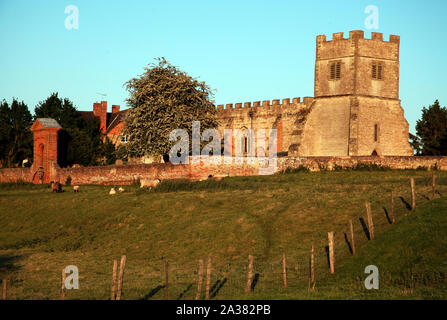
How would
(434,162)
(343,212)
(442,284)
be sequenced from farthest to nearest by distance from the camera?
(434,162), (343,212), (442,284)

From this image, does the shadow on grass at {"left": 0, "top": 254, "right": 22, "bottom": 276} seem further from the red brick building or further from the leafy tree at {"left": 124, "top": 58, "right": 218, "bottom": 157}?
the red brick building

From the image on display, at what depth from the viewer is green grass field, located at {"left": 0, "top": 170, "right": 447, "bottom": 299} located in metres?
21.7

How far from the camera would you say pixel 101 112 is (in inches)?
3588

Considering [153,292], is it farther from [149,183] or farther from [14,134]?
[14,134]

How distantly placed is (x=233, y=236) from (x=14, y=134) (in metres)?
52.4

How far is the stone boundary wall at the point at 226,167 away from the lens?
4722 cm

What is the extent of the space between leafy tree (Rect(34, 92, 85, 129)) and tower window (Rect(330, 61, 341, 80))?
33.2 metres

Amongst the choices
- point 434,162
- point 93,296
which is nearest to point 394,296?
point 93,296

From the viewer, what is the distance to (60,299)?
19.8m

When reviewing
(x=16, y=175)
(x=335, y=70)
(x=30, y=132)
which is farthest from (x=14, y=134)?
(x=335, y=70)

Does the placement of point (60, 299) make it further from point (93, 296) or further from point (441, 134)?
point (441, 134)

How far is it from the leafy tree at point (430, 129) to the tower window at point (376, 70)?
8560mm

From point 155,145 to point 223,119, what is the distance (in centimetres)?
2195

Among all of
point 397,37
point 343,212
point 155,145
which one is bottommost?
point 343,212
